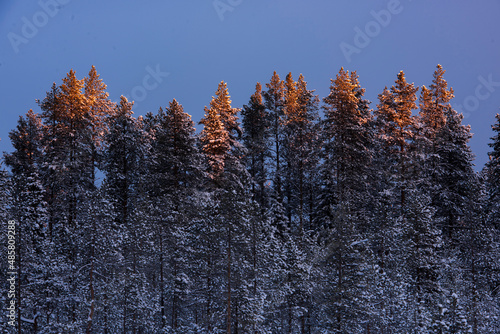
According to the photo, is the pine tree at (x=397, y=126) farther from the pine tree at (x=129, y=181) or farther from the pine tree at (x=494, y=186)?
the pine tree at (x=129, y=181)

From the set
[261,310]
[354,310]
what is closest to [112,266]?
[261,310]

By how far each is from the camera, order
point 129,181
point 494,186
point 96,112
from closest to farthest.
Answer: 1. point 494,186
2. point 129,181
3. point 96,112

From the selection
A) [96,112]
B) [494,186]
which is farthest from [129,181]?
[494,186]

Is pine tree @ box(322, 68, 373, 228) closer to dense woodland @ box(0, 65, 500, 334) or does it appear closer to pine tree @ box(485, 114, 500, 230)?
dense woodland @ box(0, 65, 500, 334)

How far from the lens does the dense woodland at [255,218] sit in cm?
2572

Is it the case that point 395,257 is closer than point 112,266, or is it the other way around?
point 112,266

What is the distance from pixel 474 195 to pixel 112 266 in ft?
81.7

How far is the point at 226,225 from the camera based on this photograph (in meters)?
25.6

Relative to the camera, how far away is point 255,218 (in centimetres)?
2725

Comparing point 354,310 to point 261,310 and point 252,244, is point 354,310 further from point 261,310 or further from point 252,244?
point 252,244

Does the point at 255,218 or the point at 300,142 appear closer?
the point at 255,218

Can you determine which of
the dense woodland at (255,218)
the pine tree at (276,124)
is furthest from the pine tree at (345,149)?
the pine tree at (276,124)

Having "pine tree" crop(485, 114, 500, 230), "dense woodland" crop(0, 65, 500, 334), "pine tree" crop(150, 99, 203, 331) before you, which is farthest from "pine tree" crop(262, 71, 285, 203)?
"pine tree" crop(485, 114, 500, 230)

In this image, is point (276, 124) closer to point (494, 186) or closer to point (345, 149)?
point (345, 149)
